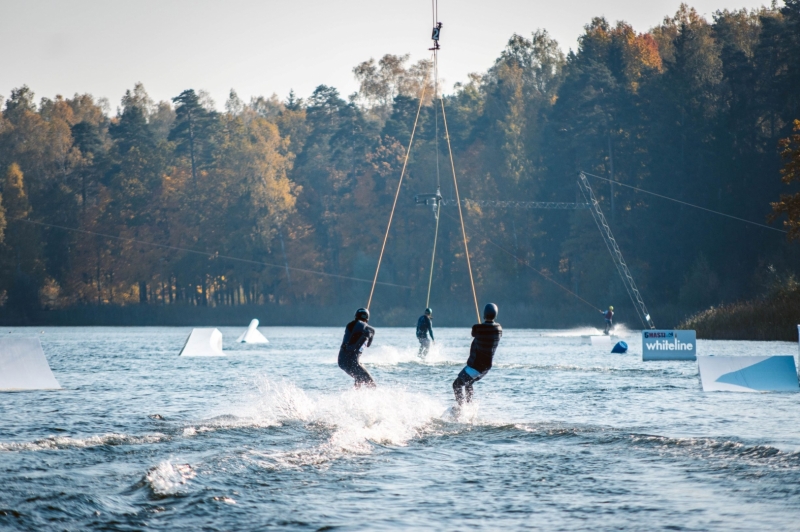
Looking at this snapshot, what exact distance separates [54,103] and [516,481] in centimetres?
10780

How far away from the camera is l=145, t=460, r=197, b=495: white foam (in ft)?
36.0

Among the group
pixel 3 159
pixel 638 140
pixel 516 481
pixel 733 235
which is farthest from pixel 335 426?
pixel 3 159

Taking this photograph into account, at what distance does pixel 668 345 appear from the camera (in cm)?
3378

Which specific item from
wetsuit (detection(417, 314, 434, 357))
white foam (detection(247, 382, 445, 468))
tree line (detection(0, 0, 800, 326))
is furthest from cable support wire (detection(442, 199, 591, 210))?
white foam (detection(247, 382, 445, 468))

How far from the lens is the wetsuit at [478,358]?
16.9 m

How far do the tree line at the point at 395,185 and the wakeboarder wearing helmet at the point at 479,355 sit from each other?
5337cm

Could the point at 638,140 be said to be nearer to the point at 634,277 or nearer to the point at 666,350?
the point at 634,277

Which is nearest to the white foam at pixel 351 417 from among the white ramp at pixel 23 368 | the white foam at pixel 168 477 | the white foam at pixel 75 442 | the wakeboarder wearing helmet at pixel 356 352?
the wakeboarder wearing helmet at pixel 356 352

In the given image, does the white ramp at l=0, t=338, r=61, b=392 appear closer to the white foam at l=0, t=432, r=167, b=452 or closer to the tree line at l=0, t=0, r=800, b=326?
the white foam at l=0, t=432, r=167, b=452

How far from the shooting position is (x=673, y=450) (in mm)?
13898

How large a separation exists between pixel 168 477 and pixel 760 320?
A: 1402 inches

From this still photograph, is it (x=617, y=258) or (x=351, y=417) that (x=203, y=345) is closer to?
(x=351, y=417)

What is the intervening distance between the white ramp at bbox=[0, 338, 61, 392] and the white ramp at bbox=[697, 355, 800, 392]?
46.4ft

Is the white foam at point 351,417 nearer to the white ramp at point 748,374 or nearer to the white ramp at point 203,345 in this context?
the white ramp at point 748,374
